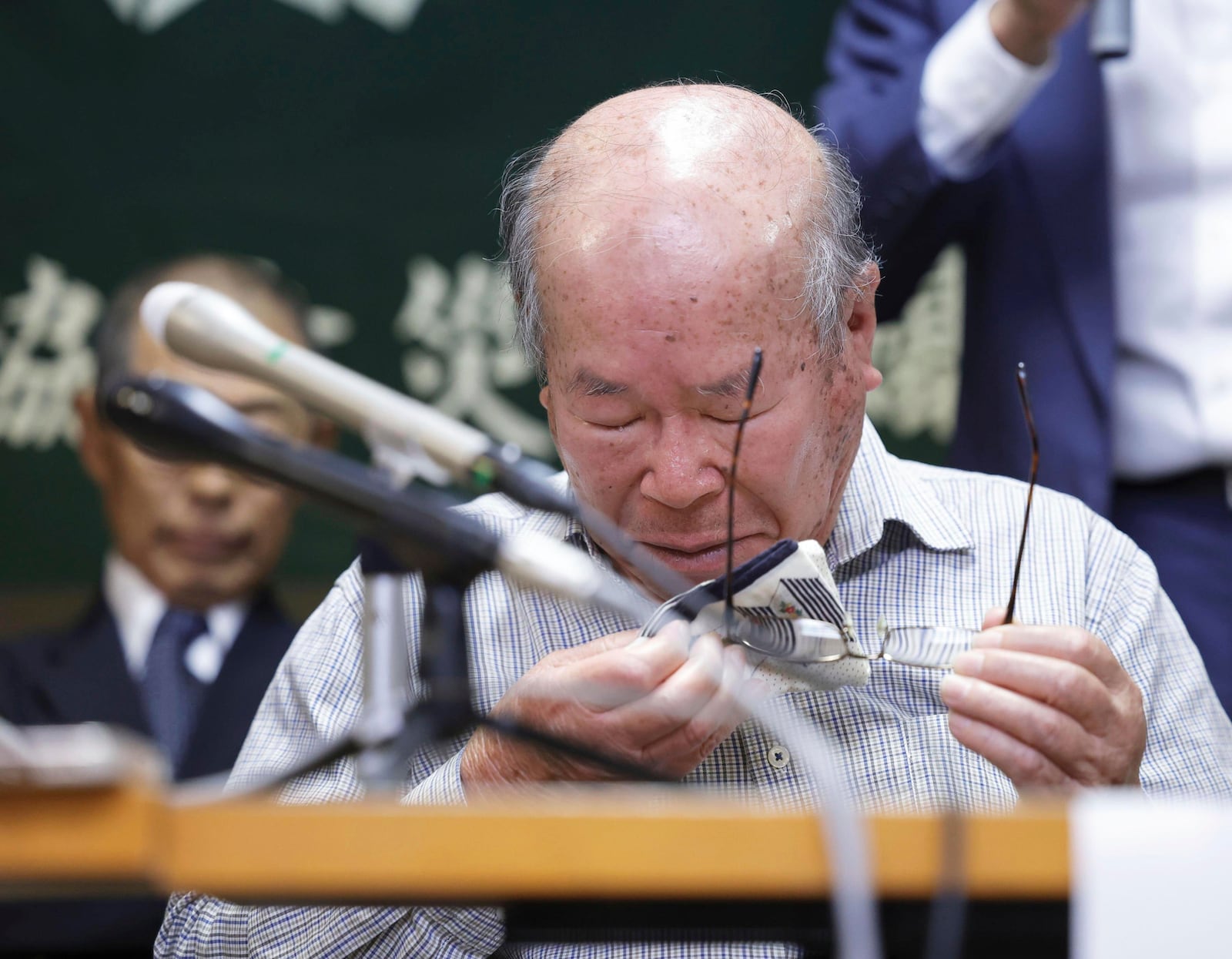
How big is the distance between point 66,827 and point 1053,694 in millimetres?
725

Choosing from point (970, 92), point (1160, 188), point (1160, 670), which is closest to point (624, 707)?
point (1160, 670)

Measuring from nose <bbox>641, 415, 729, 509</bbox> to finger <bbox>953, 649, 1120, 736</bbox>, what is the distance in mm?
359

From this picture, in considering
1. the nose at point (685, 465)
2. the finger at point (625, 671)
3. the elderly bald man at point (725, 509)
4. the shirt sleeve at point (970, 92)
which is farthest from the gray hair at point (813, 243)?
the finger at point (625, 671)

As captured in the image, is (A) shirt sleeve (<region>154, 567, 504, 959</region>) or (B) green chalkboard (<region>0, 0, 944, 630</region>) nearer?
(A) shirt sleeve (<region>154, 567, 504, 959</region>)

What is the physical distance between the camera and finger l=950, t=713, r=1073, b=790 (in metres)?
1.11

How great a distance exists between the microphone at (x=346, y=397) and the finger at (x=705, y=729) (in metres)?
0.19

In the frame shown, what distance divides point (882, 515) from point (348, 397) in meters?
0.82

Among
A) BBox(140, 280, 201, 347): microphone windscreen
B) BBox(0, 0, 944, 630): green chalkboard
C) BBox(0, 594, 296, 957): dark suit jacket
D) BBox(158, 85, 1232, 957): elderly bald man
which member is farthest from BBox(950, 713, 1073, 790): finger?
BBox(0, 0, 944, 630): green chalkboard

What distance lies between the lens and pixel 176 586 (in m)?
2.60

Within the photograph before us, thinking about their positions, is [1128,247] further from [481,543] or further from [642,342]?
[481,543]

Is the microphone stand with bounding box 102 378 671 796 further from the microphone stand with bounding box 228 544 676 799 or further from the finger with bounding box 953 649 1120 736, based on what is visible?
the finger with bounding box 953 649 1120 736

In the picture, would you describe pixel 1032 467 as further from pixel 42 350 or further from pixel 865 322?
pixel 42 350

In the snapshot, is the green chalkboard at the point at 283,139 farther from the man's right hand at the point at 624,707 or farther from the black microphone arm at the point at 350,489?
the black microphone arm at the point at 350,489

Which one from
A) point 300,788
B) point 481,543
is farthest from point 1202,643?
point 481,543
